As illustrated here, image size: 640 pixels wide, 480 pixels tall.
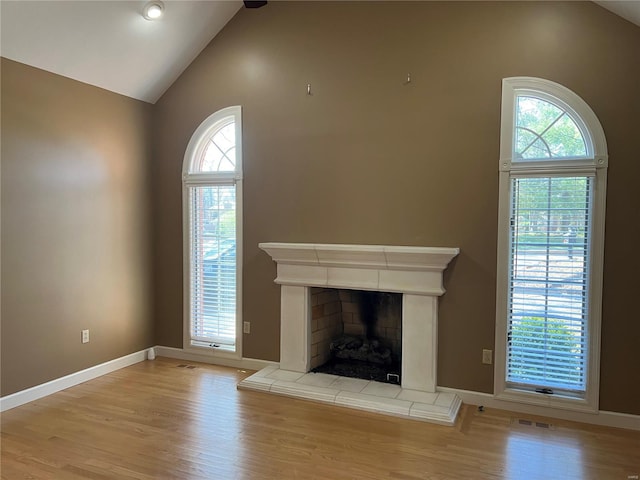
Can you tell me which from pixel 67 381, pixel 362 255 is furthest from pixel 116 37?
pixel 67 381

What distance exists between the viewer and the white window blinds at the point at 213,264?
4.38 metres

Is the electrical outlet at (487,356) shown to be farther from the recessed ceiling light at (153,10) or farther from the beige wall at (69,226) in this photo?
the recessed ceiling light at (153,10)

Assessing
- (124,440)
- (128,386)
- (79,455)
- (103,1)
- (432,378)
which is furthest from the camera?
(128,386)

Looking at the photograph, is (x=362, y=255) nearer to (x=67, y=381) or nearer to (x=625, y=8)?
(x=625, y=8)

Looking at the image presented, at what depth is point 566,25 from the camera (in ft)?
10.4

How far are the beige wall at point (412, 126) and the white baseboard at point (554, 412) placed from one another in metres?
0.07

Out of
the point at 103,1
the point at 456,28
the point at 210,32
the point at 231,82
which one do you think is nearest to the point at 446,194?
the point at 456,28

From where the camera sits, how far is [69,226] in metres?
3.82

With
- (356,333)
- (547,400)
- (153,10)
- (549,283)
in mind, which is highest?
(153,10)

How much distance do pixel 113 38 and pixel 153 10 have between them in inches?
16.1

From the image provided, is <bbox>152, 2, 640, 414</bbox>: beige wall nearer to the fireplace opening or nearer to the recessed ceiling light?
the fireplace opening

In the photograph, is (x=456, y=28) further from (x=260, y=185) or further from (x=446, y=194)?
(x=260, y=185)

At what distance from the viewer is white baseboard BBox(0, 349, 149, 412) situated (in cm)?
340

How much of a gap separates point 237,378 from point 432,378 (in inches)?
67.0
